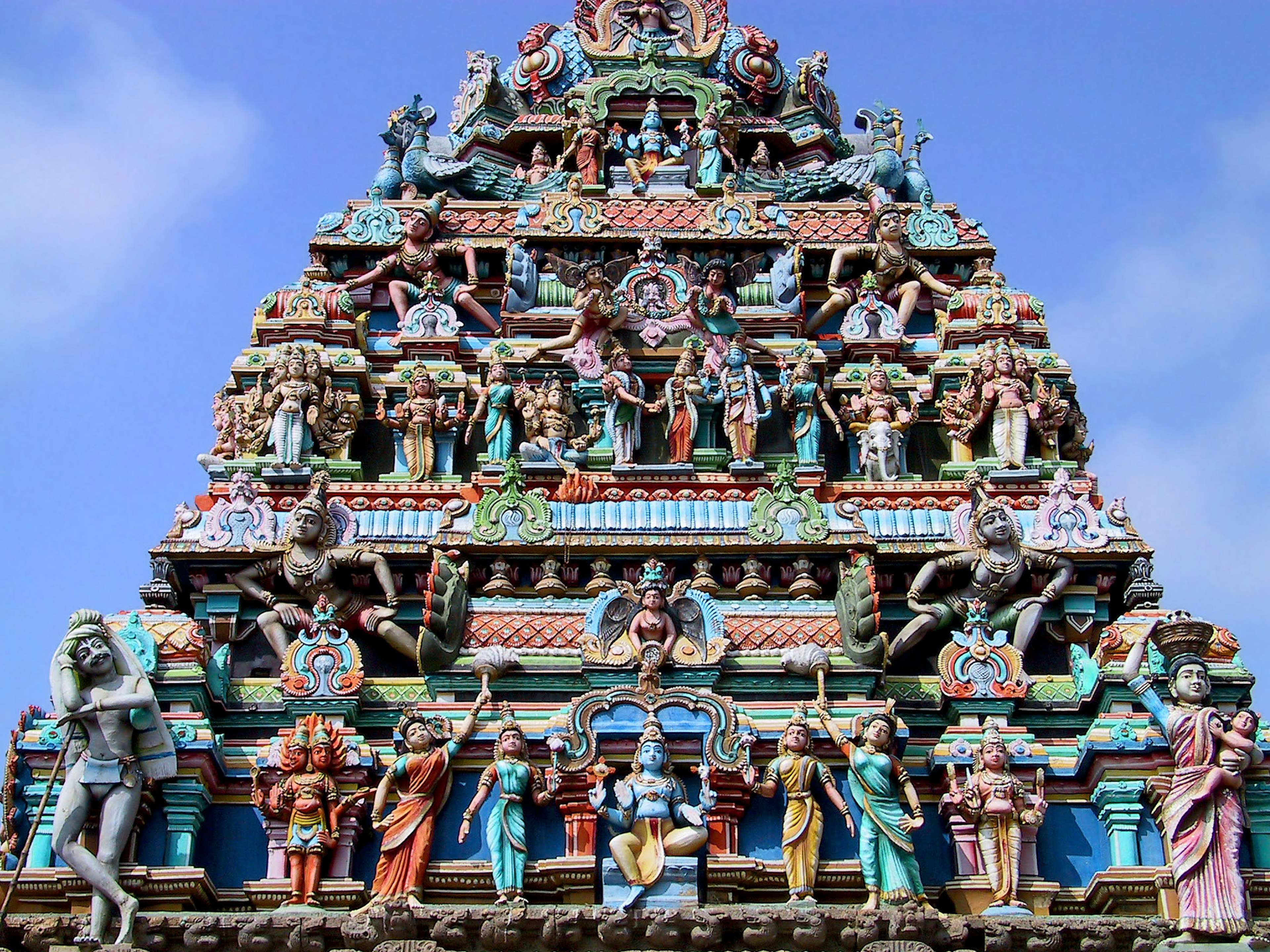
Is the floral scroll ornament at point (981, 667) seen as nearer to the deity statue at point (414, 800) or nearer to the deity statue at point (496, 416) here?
the deity statue at point (414, 800)

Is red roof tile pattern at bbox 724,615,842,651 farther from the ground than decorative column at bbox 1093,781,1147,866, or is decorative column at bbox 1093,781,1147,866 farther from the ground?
red roof tile pattern at bbox 724,615,842,651

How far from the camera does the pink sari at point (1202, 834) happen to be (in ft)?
58.5

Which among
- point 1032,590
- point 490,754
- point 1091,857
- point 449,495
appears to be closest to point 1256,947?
point 1091,857

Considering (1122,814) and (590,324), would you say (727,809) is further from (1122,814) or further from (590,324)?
(590,324)

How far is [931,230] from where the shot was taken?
27.6m

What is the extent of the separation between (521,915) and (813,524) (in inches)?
254

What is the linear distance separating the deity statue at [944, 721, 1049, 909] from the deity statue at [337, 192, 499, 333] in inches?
399

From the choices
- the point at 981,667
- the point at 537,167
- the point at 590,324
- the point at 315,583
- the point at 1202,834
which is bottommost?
the point at 1202,834

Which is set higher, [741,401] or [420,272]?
[420,272]

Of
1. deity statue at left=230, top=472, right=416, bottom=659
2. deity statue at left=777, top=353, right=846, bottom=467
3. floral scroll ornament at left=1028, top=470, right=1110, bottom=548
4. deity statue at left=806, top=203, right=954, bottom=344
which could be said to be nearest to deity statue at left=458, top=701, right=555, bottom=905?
deity statue at left=230, top=472, right=416, bottom=659

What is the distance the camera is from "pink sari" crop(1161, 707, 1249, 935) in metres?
17.8

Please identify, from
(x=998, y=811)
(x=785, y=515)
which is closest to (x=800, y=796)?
(x=998, y=811)

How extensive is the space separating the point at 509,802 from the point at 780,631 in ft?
12.6

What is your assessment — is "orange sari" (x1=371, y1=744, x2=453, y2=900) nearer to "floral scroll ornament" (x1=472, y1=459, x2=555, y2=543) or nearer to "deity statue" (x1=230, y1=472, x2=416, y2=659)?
"deity statue" (x1=230, y1=472, x2=416, y2=659)
